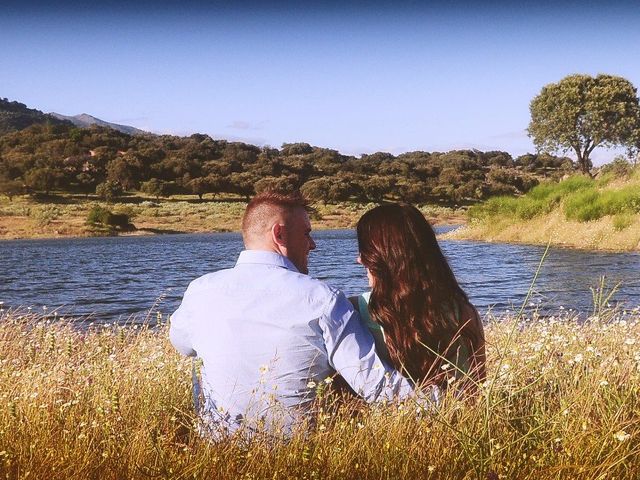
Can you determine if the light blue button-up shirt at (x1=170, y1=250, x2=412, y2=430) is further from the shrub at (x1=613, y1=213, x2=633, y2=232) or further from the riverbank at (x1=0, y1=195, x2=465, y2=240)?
the riverbank at (x1=0, y1=195, x2=465, y2=240)

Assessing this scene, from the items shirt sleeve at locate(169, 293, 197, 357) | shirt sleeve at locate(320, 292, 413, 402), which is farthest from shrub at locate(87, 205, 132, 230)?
shirt sleeve at locate(320, 292, 413, 402)

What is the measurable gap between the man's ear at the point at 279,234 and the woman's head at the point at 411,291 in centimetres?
44

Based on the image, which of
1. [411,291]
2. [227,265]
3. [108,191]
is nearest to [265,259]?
[411,291]

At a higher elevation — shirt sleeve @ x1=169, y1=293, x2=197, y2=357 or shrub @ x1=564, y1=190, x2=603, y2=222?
shirt sleeve @ x1=169, y1=293, x2=197, y2=357

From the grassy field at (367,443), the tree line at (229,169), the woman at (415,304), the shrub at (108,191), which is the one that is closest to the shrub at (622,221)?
the grassy field at (367,443)

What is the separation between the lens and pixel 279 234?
3.54 metres

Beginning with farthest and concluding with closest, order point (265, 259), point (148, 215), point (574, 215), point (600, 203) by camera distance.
→ point (148, 215) < point (574, 215) < point (600, 203) < point (265, 259)

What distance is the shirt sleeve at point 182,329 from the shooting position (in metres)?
3.59

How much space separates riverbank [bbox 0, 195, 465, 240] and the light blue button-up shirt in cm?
6511

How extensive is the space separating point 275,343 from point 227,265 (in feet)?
96.6

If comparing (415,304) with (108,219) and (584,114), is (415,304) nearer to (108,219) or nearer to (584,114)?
(584,114)

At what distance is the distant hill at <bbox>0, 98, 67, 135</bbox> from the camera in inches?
6417

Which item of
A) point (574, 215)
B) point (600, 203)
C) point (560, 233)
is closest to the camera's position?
point (600, 203)

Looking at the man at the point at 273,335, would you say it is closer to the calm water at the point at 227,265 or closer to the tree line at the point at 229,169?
the calm water at the point at 227,265
